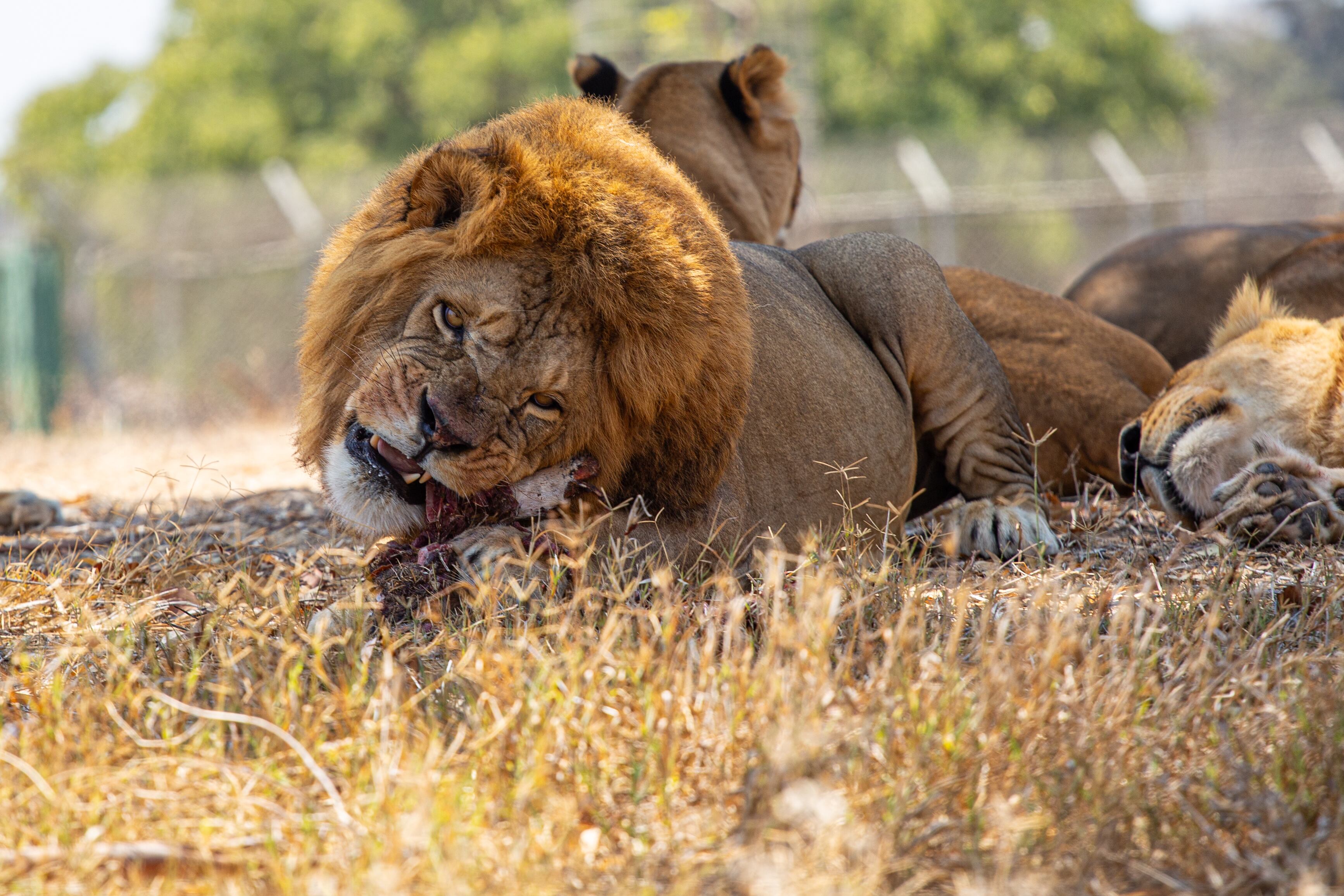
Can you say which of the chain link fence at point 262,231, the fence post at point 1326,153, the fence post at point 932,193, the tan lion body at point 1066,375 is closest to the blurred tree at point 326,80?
the chain link fence at point 262,231

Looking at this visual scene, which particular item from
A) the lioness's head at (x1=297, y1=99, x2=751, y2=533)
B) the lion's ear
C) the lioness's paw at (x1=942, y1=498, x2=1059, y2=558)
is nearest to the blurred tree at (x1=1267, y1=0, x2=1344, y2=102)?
the lioness's paw at (x1=942, y1=498, x2=1059, y2=558)

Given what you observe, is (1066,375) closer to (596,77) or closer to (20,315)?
(596,77)

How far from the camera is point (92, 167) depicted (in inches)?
1280

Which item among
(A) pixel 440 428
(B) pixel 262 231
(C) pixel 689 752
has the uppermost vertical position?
(A) pixel 440 428

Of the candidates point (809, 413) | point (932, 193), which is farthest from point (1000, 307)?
point (932, 193)

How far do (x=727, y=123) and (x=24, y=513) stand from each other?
344cm

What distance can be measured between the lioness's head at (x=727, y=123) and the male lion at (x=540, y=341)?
7.37ft

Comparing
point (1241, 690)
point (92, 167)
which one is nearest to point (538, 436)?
point (1241, 690)

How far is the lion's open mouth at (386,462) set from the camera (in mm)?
2977

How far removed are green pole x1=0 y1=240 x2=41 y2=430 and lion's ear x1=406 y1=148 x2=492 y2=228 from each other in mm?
10115

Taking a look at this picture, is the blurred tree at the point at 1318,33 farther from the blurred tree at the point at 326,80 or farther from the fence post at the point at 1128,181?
the fence post at the point at 1128,181

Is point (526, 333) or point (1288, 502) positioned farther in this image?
point (1288, 502)

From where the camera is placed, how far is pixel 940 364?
4.36 metres

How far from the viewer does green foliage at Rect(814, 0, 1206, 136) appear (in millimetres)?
27641
